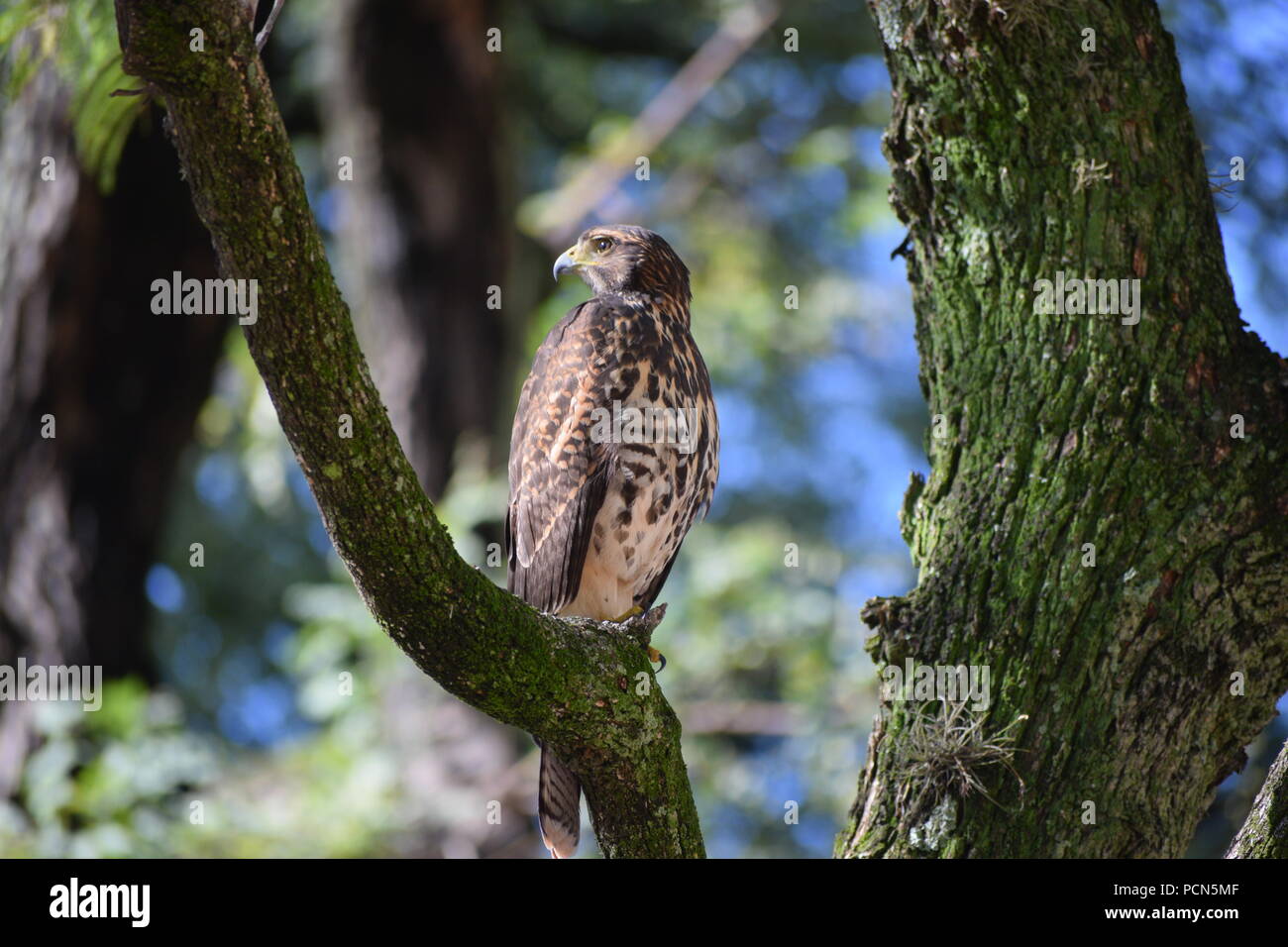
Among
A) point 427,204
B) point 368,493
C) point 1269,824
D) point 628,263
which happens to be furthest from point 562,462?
point 427,204

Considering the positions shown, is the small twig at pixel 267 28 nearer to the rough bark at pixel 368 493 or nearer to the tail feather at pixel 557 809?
the rough bark at pixel 368 493

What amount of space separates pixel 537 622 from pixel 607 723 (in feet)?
0.90

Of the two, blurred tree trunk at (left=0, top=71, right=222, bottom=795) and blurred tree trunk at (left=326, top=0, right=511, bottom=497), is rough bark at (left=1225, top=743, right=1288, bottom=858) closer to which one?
blurred tree trunk at (left=0, top=71, right=222, bottom=795)

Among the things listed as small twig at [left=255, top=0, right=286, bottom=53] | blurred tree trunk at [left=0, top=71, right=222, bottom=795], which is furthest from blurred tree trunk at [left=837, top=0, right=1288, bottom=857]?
blurred tree trunk at [left=0, top=71, right=222, bottom=795]

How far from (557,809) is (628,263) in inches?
69.3

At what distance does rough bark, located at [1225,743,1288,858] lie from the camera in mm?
2908

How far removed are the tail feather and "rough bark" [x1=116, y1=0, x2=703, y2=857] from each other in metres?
0.52

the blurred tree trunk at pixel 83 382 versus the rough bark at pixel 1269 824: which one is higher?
the blurred tree trunk at pixel 83 382

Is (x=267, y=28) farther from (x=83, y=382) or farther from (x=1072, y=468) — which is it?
(x=83, y=382)

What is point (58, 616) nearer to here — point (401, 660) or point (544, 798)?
point (401, 660)

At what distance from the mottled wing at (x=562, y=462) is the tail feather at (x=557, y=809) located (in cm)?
56

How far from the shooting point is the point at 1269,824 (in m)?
2.94

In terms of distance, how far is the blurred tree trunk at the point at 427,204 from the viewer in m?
Answer: 8.09

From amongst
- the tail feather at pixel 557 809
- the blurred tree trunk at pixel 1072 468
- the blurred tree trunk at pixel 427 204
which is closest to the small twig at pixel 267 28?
the blurred tree trunk at pixel 1072 468
